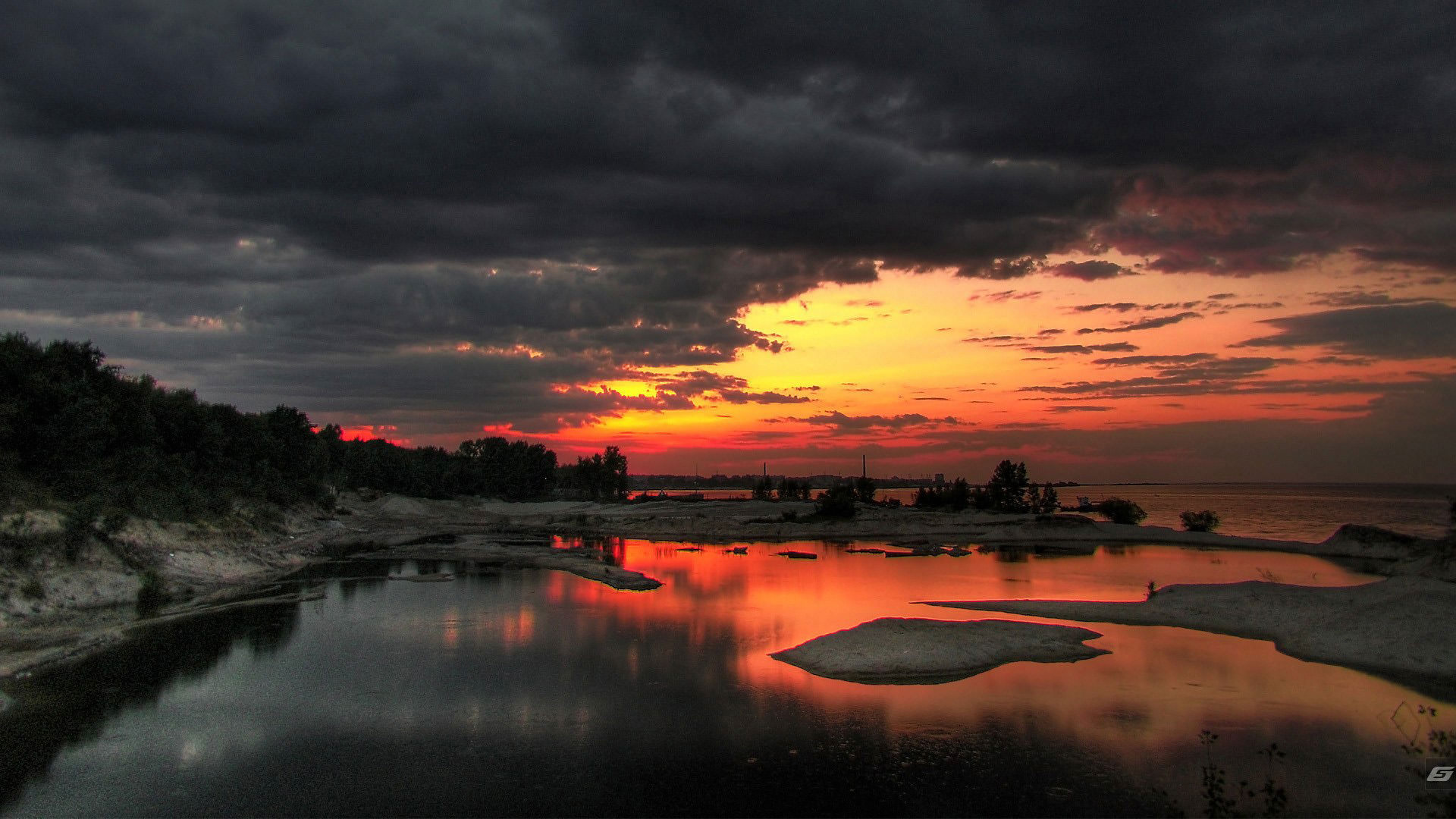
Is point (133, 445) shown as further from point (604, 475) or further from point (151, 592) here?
point (604, 475)

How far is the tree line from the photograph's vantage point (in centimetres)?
4866

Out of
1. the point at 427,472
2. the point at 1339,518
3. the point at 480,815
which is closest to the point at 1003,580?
the point at 480,815

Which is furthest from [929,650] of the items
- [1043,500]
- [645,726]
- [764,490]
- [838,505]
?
[764,490]

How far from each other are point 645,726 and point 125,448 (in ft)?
197

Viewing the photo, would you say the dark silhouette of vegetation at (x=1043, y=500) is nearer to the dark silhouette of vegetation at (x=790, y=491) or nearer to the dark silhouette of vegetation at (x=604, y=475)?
the dark silhouette of vegetation at (x=790, y=491)

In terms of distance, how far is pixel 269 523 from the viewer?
7975 cm

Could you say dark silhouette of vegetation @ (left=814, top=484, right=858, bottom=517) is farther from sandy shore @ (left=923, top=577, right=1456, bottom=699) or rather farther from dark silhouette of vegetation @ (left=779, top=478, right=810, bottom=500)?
sandy shore @ (left=923, top=577, right=1456, bottom=699)

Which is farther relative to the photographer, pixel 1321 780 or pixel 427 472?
pixel 427 472

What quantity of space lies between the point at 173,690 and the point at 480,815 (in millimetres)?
16930

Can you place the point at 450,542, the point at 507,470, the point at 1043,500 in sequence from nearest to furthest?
the point at 450,542, the point at 1043,500, the point at 507,470

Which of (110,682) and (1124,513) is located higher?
(1124,513)

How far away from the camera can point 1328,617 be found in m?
34.1

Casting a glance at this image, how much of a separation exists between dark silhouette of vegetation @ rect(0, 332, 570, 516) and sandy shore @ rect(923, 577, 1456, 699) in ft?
174

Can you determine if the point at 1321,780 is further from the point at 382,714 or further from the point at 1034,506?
the point at 1034,506
